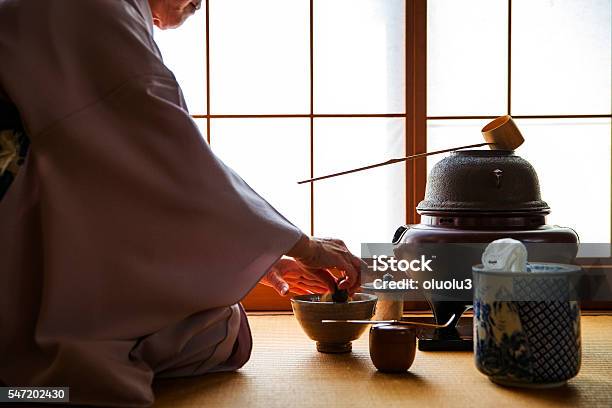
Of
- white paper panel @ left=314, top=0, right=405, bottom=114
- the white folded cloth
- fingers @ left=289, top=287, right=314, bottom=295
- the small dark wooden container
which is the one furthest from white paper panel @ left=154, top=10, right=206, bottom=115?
the white folded cloth

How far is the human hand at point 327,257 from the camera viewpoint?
2307mm

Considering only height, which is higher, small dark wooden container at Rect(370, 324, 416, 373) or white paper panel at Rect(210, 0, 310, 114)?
white paper panel at Rect(210, 0, 310, 114)

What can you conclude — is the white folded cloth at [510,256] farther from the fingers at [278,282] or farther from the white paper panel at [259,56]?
the white paper panel at [259,56]

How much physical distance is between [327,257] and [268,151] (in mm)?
1366

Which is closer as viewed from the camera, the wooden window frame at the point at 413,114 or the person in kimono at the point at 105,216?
the person in kimono at the point at 105,216

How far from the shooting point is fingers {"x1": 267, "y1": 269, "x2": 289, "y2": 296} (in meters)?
2.56

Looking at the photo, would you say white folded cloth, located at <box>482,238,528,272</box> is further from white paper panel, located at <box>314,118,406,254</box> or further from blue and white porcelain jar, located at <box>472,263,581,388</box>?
white paper panel, located at <box>314,118,406,254</box>

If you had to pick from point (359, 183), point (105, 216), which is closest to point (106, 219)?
point (105, 216)

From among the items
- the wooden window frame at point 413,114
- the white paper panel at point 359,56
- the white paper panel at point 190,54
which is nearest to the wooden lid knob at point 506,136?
the wooden window frame at point 413,114

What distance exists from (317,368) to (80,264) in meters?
0.81

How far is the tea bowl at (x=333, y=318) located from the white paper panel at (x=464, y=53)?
1313 millimetres

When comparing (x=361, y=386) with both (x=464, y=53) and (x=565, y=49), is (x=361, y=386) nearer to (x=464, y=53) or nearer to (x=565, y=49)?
(x=464, y=53)

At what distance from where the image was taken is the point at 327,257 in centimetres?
241

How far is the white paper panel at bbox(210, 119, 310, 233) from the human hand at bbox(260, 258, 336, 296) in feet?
3.42
